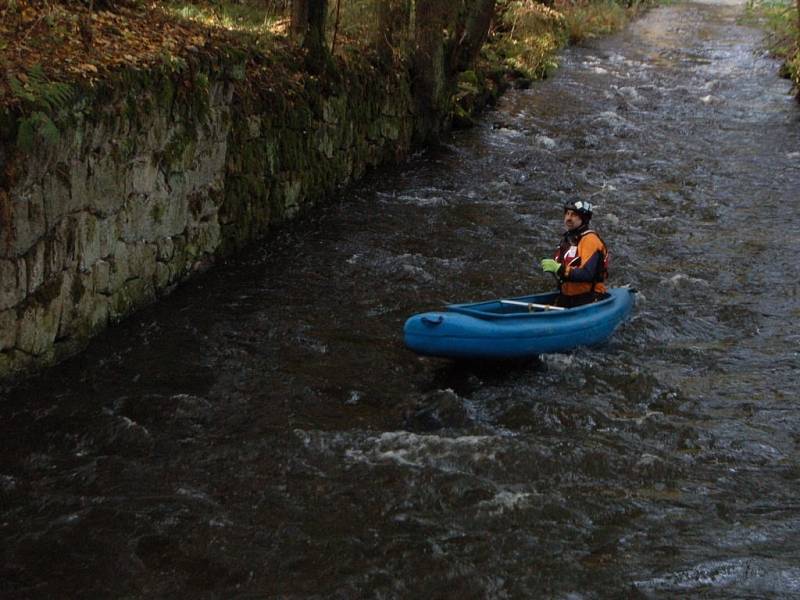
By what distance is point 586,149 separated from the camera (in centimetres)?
1514

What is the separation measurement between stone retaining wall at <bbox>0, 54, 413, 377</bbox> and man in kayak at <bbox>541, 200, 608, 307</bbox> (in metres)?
3.21

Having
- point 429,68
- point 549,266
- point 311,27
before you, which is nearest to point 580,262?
point 549,266

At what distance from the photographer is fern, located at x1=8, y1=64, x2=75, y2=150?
6090 mm

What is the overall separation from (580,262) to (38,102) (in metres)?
4.31

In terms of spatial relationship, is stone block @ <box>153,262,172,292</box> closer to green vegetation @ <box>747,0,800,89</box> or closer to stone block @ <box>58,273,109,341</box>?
stone block @ <box>58,273,109,341</box>

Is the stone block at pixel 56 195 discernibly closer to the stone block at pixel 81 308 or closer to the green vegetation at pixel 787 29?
the stone block at pixel 81 308

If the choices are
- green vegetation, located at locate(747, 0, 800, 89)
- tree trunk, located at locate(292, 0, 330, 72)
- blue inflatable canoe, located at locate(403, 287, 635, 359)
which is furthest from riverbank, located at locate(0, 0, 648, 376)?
green vegetation, located at locate(747, 0, 800, 89)

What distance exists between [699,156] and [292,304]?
29.1 ft

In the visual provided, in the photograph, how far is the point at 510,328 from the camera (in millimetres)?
7172

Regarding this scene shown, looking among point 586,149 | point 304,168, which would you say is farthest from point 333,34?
point 586,149

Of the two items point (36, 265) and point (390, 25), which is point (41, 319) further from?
point (390, 25)

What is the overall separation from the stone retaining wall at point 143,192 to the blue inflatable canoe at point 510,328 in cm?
239

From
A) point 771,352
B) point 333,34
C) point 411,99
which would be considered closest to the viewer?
point 771,352

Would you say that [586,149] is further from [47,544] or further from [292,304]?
[47,544]
